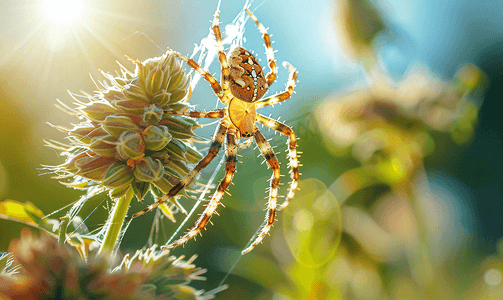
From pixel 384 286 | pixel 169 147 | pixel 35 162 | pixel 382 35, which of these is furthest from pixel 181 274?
pixel 35 162

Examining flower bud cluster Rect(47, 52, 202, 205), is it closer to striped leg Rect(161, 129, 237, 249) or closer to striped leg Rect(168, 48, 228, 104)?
striped leg Rect(168, 48, 228, 104)

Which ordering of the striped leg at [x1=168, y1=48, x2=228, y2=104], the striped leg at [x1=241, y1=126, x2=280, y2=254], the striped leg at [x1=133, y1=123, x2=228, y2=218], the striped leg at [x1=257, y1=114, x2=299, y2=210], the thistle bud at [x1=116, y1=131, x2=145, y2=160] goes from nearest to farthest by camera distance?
1. the thistle bud at [x1=116, y1=131, x2=145, y2=160]
2. the striped leg at [x1=133, y1=123, x2=228, y2=218]
3. the striped leg at [x1=168, y1=48, x2=228, y2=104]
4. the striped leg at [x1=241, y1=126, x2=280, y2=254]
5. the striped leg at [x1=257, y1=114, x2=299, y2=210]

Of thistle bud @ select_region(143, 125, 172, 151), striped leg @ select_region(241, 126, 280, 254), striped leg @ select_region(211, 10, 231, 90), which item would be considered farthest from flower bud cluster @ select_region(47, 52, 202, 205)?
striped leg @ select_region(241, 126, 280, 254)

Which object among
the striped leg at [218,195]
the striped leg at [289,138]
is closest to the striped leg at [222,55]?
the striped leg at [218,195]

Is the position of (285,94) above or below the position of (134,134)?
above

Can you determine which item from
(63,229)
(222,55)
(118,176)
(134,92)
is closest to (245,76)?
(222,55)

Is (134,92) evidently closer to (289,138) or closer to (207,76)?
(207,76)
